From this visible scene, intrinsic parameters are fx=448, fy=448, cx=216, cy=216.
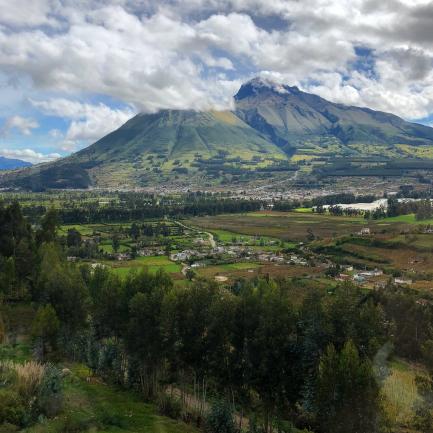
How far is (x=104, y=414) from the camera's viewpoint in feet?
84.8

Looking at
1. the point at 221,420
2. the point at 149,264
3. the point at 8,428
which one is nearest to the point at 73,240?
the point at 149,264

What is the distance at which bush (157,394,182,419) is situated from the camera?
29062mm

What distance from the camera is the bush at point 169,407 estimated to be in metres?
29.1

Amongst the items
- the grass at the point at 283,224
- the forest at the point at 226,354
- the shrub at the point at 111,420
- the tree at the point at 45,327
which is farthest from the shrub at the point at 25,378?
the grass at the point at 283,224

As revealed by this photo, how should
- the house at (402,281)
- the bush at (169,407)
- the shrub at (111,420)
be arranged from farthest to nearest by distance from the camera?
the house at (402,281), the bush at (169,407), the shrub at (111,420)

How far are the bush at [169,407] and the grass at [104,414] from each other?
0.58 metres

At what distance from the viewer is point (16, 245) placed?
57031 millimetres

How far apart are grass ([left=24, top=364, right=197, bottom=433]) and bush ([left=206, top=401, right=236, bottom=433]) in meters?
1.44

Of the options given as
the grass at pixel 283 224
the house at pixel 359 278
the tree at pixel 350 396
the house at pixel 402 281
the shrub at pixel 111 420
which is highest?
the tree at pixel 350 396

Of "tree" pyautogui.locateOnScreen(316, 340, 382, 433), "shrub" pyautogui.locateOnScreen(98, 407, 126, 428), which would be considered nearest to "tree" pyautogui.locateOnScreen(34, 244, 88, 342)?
"shrub" pyautogui.locateOnScreen(98, 407, 126, 428)

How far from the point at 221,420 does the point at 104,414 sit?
6774mm

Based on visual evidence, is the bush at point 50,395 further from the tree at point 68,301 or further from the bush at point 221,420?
the tree at point 68,301

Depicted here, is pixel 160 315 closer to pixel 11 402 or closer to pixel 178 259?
pixel 11 402

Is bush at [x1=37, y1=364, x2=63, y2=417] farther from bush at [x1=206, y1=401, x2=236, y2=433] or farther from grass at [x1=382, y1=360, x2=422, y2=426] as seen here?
grass at [x1=382, y1=360, x2=422, y2=426]
